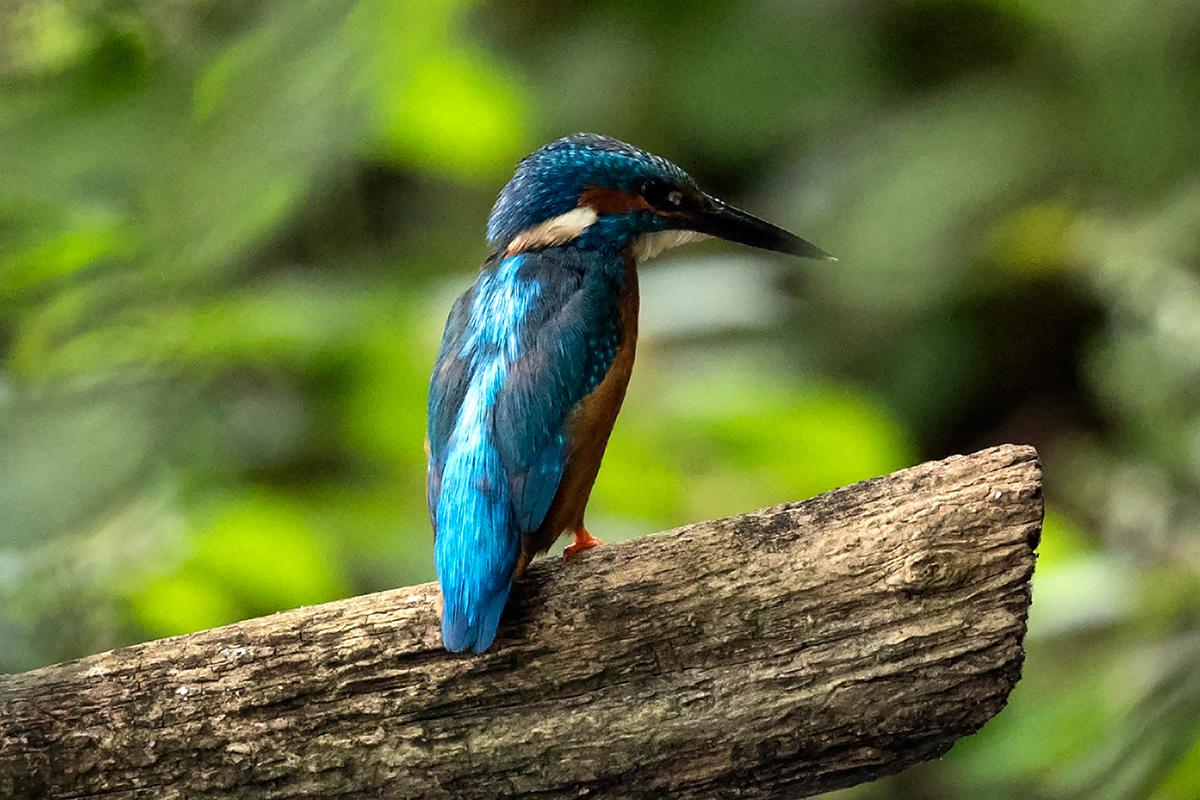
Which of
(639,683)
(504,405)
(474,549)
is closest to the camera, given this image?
(639,683)

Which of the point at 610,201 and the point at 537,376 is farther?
the point at 610,201

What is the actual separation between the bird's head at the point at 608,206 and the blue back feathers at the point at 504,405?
6 centimetres

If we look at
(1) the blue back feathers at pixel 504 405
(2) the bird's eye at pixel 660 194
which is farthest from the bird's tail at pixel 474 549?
(2) the bird's eye at pixel 660 194

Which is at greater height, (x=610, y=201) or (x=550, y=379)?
(x=610, y=201)

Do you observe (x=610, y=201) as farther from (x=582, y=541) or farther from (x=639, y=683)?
(x=639, y=683)

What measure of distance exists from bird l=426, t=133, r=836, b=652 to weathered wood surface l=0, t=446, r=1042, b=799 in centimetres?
12

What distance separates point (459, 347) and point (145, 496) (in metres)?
1.75

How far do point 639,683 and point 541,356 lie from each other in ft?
2.07

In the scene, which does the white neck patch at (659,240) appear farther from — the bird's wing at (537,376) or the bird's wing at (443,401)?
the bird's wing at (443,401)

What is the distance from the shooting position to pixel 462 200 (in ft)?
16.7

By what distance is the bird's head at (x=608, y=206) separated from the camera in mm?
2439

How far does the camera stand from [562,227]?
245 cm

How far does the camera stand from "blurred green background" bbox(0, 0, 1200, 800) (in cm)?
58

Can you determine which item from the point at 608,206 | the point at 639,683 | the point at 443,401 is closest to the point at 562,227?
the point at 608,206
